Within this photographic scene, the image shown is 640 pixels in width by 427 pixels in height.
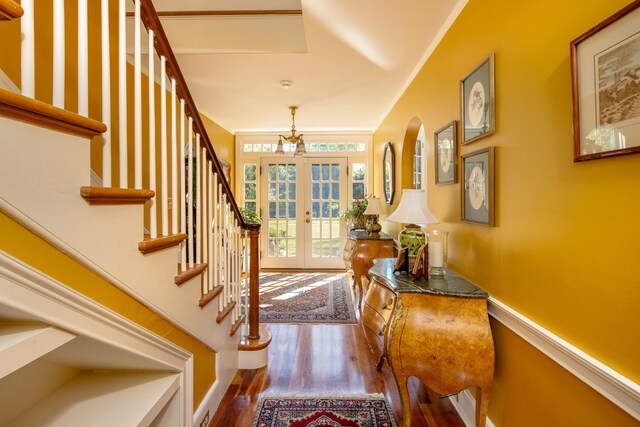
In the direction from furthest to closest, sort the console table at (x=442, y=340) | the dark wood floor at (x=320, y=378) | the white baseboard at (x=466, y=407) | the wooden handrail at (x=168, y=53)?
the dark wood floor at (x=320, y=378)
the white baseboard at (x=466, y=407)
the console table at (x=442, y=340)
the wooden handrail at (x=168, y=53)

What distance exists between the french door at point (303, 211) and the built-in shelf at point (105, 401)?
4.27 metres

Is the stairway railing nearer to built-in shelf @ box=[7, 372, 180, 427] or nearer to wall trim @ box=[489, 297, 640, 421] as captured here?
built-in shelf @ box=[7, 372, 180, 427]

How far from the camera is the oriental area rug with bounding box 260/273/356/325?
3416 mm

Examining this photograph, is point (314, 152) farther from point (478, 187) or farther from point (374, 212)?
point (478, 187)

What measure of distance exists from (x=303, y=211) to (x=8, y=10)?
5.08 meters

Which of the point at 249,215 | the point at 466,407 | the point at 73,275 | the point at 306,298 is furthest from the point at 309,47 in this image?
the point at 249,215

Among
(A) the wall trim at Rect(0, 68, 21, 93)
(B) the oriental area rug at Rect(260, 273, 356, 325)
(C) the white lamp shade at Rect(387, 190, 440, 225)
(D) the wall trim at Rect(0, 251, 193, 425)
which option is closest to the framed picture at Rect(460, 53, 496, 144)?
(C) the white lamp shade at Rect(387, 190, 440, 225)

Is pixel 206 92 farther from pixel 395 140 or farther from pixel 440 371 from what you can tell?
pixel 440 371

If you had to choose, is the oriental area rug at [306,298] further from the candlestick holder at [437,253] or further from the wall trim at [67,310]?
the wall trim at [67,310]

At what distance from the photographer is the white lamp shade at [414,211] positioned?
191cm

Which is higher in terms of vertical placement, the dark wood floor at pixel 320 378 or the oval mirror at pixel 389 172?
the oval mirror at pixel 389 172

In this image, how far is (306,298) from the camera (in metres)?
4.05

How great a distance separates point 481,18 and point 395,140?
2.15m

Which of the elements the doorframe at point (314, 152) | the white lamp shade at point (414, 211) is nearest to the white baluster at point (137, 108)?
the white lamp shade at point (414, 211)
